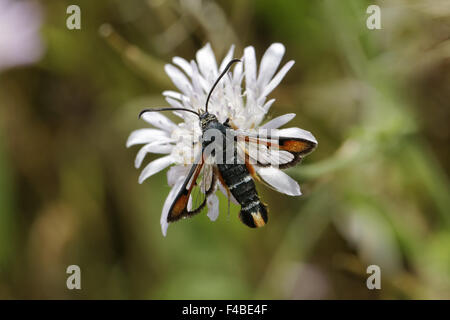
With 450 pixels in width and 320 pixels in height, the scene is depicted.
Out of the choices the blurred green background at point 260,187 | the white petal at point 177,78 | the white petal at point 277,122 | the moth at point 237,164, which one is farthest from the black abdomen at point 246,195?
the blurred green background at point 260,187

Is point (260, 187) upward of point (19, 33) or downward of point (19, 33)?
downward

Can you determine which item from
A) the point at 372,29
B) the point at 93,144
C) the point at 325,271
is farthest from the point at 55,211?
the point at 372,29

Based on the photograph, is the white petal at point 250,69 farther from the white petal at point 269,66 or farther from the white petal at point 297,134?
the white petal at point 297,134

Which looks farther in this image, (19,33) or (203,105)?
(19,33)

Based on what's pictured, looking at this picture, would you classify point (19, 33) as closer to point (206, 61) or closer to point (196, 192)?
point (206, 61)

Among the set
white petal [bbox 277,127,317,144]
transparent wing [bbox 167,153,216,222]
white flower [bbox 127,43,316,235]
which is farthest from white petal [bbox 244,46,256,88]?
transparent wing [bbox 167,153,216,222]

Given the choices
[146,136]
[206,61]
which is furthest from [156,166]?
[206,61]

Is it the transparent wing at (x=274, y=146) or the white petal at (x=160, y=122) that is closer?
the transparent wing at (x=274, y=146)
